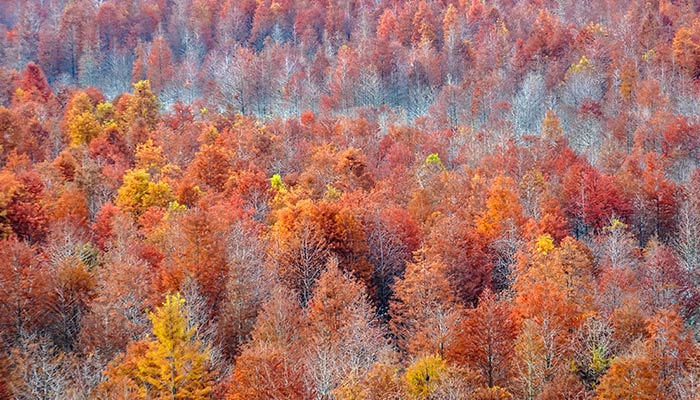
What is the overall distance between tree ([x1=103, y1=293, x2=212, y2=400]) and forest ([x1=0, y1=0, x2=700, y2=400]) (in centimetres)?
17

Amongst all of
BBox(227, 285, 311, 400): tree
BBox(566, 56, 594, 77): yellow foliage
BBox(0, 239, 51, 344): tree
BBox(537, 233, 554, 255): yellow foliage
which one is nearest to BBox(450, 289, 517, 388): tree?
BBox(227, 285, 311, 400): tree

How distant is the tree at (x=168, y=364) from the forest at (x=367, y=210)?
0.55ft

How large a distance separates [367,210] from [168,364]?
100 feet

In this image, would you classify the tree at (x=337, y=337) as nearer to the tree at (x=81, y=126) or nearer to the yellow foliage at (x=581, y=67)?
the tree at (x=81, y=126)

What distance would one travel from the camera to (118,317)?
145ft

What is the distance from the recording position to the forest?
3944 centimetres

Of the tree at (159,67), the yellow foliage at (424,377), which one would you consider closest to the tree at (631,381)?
the yellow foliage at (424,377)

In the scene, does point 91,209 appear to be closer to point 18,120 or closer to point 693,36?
point 18,120

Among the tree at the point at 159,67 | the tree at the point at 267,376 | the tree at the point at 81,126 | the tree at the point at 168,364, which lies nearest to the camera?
the tree at the point at 267,376

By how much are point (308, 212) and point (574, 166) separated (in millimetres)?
35858

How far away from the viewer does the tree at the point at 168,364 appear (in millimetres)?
37188

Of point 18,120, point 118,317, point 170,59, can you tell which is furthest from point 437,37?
point 118,317

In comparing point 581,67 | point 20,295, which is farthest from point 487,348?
point 581,67

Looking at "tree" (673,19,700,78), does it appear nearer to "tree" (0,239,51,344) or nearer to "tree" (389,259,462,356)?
"tree" (389,259,462,356)
